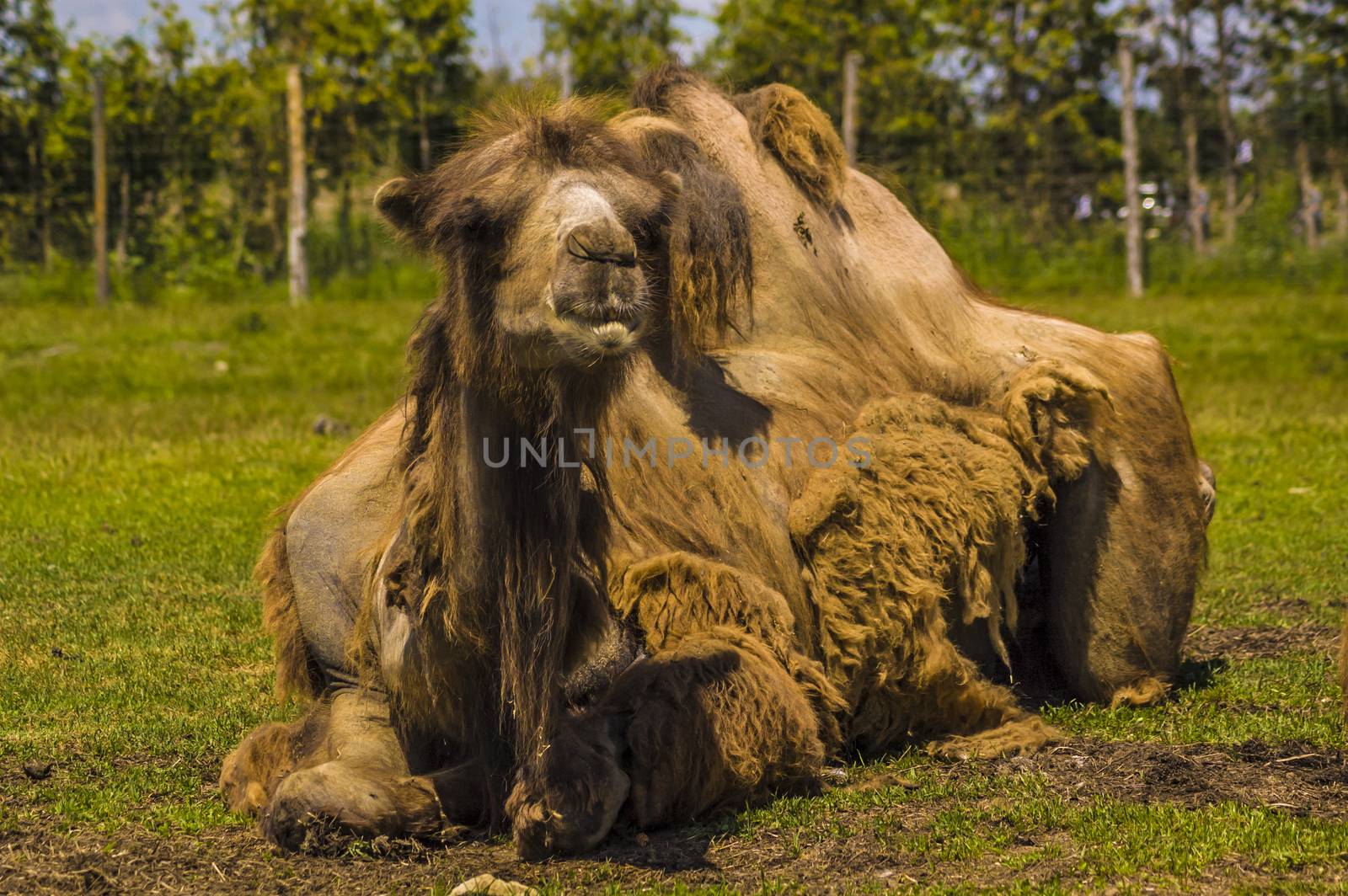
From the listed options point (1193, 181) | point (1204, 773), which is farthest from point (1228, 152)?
point (1204, 773)

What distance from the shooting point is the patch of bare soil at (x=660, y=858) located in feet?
12.4

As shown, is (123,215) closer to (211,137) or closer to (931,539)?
(211,137)

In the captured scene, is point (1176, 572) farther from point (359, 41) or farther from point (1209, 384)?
point (359, 41)

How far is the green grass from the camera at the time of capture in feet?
13.3

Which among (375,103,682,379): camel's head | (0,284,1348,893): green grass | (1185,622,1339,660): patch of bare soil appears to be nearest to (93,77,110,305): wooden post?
(0,284,1348,893): green grass

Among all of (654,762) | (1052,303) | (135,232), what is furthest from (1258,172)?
(654,762)

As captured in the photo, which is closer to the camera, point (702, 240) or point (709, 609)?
point (709, 609)

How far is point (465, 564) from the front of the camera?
388cm

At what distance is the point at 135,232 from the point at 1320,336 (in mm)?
14543

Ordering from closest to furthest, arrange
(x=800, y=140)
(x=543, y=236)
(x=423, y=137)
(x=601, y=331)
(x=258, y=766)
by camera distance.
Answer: (x=601, y=331)
(x=543, y=236)
(x=258, y=766)
(x=800, y=140)
(x=423, y=137)

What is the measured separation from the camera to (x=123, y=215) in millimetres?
20797

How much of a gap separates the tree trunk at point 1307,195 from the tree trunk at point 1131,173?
2368 mm

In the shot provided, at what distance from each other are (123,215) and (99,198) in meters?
1.89

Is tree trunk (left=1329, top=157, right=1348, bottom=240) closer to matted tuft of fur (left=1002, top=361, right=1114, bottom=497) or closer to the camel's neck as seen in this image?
matted tuft of fur (left=1002, top=361, right=1114, bottom=497)
